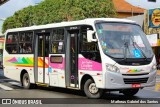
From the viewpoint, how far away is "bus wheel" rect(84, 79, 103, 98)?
1357 centimetres

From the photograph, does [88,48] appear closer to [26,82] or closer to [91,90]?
[91,90]

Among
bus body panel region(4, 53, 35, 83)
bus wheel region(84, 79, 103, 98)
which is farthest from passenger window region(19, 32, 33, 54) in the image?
bus wheel region(84, 79, 103, 98)

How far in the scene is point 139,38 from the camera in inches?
556

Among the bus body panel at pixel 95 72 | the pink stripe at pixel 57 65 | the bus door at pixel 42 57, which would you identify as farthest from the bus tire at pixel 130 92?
the bus door at pixel 42 57

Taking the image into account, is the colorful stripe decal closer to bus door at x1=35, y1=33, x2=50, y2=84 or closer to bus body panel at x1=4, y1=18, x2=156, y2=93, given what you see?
bus door at x1=35, y1=33, x2=50, y2=84

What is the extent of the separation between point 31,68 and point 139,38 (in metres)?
5.46

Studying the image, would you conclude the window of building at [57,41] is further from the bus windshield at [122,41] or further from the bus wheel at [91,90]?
the bus windshield at [122,41]

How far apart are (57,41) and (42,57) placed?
4.62 ft

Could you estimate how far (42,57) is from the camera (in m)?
16.8

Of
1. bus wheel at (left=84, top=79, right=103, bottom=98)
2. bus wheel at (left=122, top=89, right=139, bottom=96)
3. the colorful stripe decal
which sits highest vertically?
the colorful stripe decal

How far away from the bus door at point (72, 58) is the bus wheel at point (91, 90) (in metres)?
0.70

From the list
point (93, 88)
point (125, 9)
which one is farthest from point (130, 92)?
point (125, 9)

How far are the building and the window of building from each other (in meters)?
76.0

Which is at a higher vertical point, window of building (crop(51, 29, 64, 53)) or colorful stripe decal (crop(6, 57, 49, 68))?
window of building (crop(51, 29, 64, 53))
